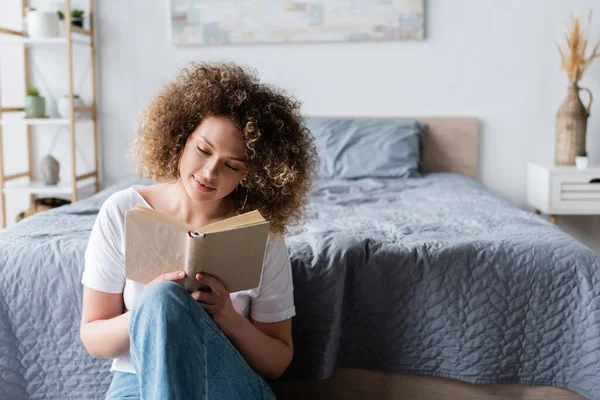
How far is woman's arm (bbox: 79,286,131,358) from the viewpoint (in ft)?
4.00

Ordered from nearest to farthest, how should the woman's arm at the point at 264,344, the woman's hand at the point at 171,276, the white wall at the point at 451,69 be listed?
the woman's hand at the point at 171,276, the woman's arm at the point at 264,344, the white wall at the point at 451,69

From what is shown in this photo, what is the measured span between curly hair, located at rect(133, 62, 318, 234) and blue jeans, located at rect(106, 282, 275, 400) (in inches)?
11.7

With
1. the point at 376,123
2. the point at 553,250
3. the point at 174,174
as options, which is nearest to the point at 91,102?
the point at 376,123

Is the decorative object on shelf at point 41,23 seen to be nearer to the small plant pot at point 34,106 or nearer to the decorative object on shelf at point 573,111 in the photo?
the small plant pot at point 34,106

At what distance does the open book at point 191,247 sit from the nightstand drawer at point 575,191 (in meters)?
2.15

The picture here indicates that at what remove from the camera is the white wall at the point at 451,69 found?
3301mm

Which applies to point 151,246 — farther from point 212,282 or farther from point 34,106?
point 34,106

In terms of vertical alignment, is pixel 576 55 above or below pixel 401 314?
above

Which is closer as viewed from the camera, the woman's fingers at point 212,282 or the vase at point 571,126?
the woman's fingers at point 212,282

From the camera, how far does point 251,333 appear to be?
1.26m

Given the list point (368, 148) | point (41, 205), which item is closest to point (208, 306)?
point (368, 148)

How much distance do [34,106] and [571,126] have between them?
247 cm

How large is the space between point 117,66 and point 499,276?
254 cm

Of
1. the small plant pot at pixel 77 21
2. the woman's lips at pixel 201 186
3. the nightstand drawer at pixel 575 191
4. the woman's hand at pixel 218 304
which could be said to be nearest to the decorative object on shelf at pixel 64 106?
the small plant pot at pixel 77 21
